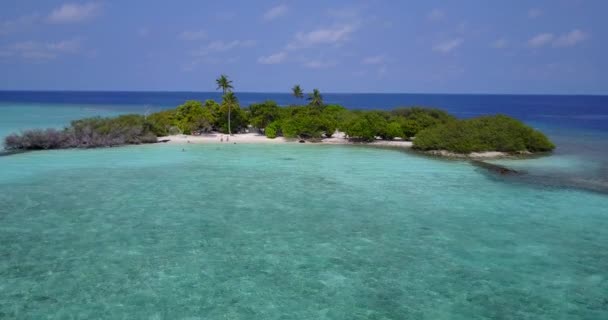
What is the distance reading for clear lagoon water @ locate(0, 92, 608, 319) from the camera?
43.6 ft

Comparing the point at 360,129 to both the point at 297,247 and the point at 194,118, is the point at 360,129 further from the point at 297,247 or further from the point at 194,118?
the point at 297,247

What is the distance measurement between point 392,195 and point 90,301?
57.7 feet

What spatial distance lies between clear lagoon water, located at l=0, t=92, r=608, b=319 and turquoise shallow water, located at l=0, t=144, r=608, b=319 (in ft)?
0.24

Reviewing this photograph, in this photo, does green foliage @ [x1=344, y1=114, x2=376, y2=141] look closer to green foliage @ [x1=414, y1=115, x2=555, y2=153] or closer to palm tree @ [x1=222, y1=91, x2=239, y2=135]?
green foliage @ [x1=414, y1=115, x2=555, y2=153]

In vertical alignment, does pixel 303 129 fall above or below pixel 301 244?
above

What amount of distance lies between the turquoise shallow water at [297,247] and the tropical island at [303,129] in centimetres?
1428

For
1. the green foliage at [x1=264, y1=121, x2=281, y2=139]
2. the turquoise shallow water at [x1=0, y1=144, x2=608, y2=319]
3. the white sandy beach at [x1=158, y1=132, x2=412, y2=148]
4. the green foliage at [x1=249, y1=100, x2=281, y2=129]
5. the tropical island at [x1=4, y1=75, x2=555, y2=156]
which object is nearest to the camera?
the turquoise shallow water at [x1=0, y1=144, x2=608, y2=319]

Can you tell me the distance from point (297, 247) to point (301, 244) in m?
0.39

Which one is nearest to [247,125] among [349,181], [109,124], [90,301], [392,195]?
[109,124]

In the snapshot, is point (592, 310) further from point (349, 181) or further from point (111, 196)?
point (111, 196)

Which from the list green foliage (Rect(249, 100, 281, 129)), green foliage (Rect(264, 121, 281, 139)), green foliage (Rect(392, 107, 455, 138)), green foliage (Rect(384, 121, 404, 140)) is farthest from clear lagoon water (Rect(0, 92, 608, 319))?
green foliage (Rect(249, 100, 281, 129))

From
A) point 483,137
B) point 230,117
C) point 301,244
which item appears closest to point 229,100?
point 230,117

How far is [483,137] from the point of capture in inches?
1745

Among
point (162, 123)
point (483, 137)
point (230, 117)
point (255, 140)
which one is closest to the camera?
point (483, 137)
